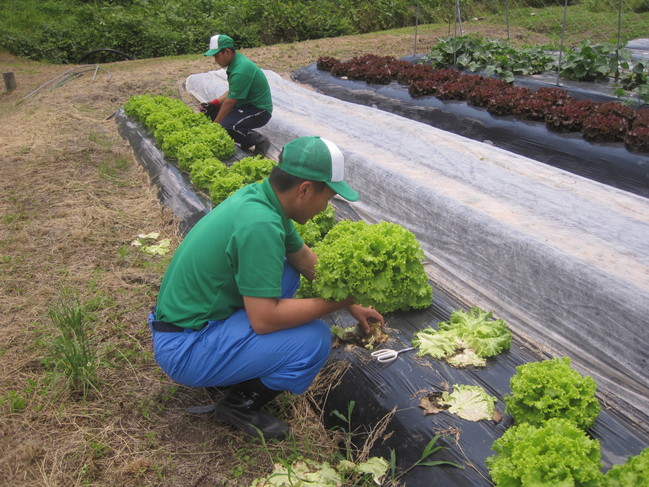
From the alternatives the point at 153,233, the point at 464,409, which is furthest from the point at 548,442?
the point at 153,233

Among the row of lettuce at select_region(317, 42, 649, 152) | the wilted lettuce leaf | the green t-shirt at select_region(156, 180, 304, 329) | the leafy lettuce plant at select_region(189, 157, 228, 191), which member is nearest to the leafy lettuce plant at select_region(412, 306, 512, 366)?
the wilted lettuce leaf

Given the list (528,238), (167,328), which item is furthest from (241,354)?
(528,238)

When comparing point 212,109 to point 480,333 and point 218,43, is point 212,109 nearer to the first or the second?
point 218,43

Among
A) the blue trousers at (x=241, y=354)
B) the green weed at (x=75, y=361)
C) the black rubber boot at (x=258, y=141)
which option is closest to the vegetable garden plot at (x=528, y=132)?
the black rubber boot at (x=258, y=141)

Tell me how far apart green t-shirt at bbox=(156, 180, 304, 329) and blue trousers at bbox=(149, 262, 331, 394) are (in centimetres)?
11

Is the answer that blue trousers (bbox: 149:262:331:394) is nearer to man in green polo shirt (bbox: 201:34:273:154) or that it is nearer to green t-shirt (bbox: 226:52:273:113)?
man in green polo shirt (bbox: 201:34:273:154)

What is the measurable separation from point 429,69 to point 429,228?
21.1ft

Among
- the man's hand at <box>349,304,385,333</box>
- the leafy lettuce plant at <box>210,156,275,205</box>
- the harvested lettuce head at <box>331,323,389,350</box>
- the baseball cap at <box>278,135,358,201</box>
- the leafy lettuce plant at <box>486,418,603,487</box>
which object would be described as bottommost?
the harvested lettuce head at <box>331,323,389,350</box>

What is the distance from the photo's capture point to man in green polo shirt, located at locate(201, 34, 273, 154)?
820 centimetres

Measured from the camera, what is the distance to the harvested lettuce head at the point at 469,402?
3084mm

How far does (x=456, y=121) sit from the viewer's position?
8727 mm

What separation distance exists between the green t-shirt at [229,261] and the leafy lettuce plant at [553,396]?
1391 millimetres

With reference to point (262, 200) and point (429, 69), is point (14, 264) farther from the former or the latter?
point (429, 69)

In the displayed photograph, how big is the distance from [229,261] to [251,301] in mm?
257
